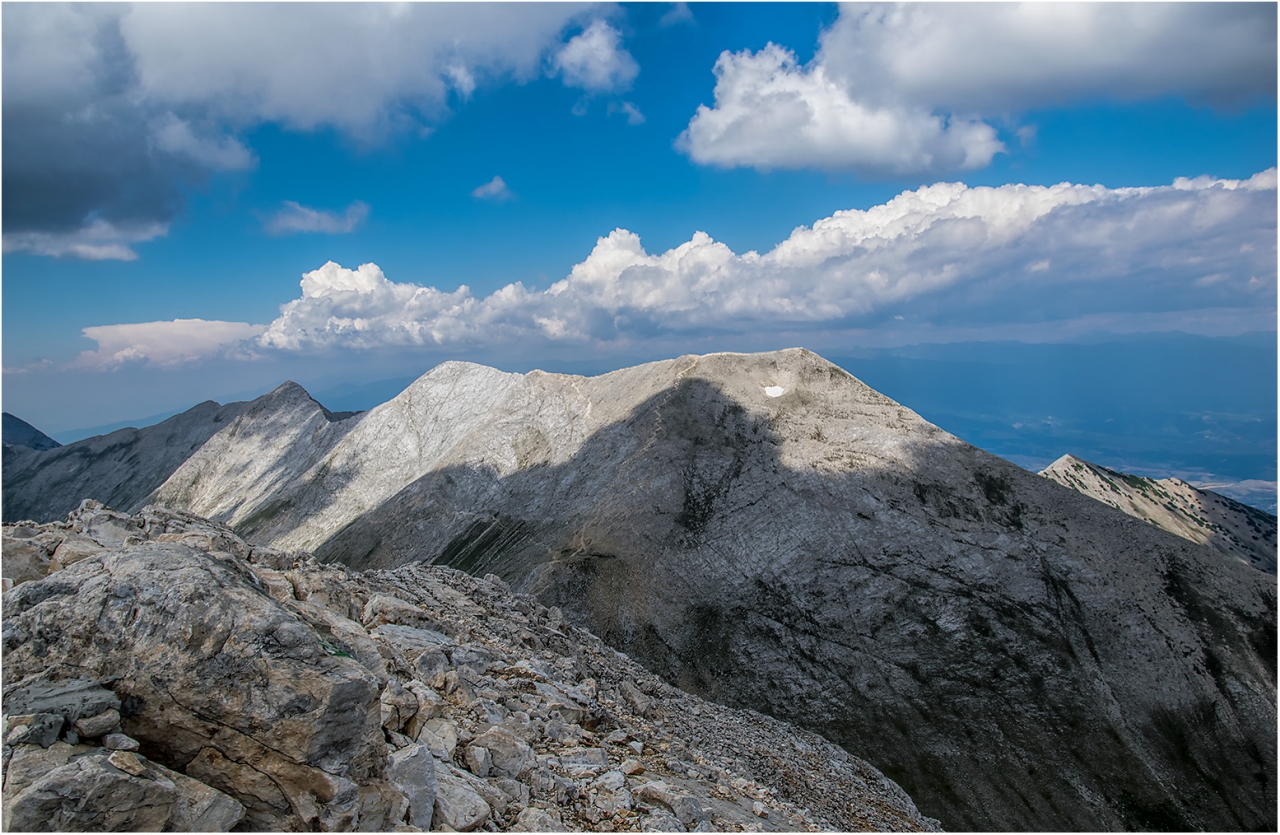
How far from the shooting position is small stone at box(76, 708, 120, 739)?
27.9ft

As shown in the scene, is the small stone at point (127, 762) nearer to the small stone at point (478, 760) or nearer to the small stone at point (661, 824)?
the small stone at point (478, 760)

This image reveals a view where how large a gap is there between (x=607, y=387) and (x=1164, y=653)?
81850mm

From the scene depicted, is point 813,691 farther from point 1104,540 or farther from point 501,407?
point 501,407

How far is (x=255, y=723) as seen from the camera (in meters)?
9.49

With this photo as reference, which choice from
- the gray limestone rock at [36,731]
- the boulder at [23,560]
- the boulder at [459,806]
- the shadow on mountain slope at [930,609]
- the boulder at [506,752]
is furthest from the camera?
the shadow on mountain slope at [930,609]

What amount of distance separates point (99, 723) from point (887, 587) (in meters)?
72.4

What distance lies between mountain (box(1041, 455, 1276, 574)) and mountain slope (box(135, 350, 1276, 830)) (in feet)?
214

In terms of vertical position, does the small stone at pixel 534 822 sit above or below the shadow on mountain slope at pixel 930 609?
above

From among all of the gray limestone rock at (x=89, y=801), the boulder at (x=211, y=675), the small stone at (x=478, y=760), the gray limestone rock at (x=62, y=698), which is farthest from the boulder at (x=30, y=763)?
the small stone at (x=478, y=760)

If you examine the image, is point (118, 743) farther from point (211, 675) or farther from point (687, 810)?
point (687, 810)

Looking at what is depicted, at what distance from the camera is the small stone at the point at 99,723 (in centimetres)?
851

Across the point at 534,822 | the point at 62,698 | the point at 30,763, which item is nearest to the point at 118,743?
the point at 30,763

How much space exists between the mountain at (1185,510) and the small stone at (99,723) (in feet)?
485

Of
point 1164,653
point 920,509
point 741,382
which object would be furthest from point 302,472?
point 1164,653
